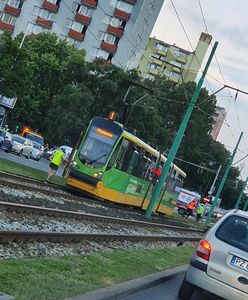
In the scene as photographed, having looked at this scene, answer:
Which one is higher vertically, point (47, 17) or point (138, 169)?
point (47, 17)

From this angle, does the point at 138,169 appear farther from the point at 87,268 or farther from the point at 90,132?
the point at 87,268

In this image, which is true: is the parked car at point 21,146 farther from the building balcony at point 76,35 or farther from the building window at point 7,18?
the building window at point 7,18

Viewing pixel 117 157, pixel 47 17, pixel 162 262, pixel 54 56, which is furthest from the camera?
pixel 47 17

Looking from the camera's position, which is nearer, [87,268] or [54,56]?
[87,268]

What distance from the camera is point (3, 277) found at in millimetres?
7086

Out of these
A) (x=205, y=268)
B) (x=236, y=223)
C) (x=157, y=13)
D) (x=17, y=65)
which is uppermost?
(x=157, y=13)

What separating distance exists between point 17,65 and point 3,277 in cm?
3647

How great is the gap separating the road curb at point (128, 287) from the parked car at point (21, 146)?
1277 inches

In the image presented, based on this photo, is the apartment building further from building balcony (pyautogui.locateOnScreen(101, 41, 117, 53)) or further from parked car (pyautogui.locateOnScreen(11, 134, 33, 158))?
parked car (pyautogui.locateOnScreen(11, 134, 33, 158))

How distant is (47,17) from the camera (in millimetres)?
78938

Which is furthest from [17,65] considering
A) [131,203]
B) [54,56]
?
[54,56]

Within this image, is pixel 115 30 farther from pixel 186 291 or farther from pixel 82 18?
pixel 186 291

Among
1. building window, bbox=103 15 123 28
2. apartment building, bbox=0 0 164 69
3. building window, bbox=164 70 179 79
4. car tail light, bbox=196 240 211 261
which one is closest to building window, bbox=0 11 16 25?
apartment building, bbox=0 0 164 69

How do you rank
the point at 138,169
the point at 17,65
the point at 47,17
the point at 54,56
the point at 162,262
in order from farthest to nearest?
the point at 47,17 < the point at 54,56 < the point at 17,65 < the point at 138,169 < the point at 162,262
